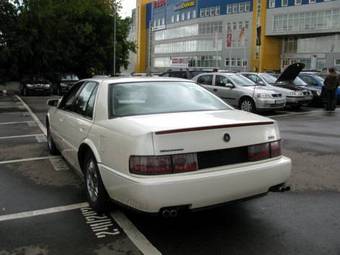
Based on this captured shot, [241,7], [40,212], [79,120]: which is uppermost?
[241,7]

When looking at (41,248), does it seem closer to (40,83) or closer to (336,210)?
(336,210)

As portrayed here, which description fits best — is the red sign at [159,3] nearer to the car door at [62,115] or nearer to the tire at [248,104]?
the tire at [248,104]

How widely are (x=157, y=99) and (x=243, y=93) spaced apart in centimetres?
1125

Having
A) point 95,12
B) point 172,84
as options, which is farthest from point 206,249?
point 95,12

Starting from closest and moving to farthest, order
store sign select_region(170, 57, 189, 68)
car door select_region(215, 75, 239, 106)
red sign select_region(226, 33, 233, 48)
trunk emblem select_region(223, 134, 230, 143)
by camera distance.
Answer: trunk emblem select_region(223, 134, 230, 143), car door select_region(215, 75, 239, 106), red sign select_region(226, 33, 233, 48), store sign select_region(170, 57, 189, 68)

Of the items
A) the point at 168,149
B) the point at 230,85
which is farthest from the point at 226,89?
the point at 168,149

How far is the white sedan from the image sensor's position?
386 centimetres

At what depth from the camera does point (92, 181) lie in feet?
16.1

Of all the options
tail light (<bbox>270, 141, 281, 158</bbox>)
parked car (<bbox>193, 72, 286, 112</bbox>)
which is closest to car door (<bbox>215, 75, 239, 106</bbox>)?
parked car (<bbox>193, 72, 286, 112</bbox>)

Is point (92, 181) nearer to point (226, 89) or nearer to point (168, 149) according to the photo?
point (168, 149)

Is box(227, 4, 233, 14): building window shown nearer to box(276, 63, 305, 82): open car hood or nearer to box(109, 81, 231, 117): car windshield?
box(276, 63, 305, 82): open car hood

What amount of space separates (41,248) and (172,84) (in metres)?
2.58

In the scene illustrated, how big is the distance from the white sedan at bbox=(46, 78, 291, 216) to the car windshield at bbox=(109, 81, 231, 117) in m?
0.01

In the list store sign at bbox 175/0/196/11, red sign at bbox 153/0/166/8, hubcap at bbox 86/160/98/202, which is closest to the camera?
hubcap at bbox 86/160/98/202
